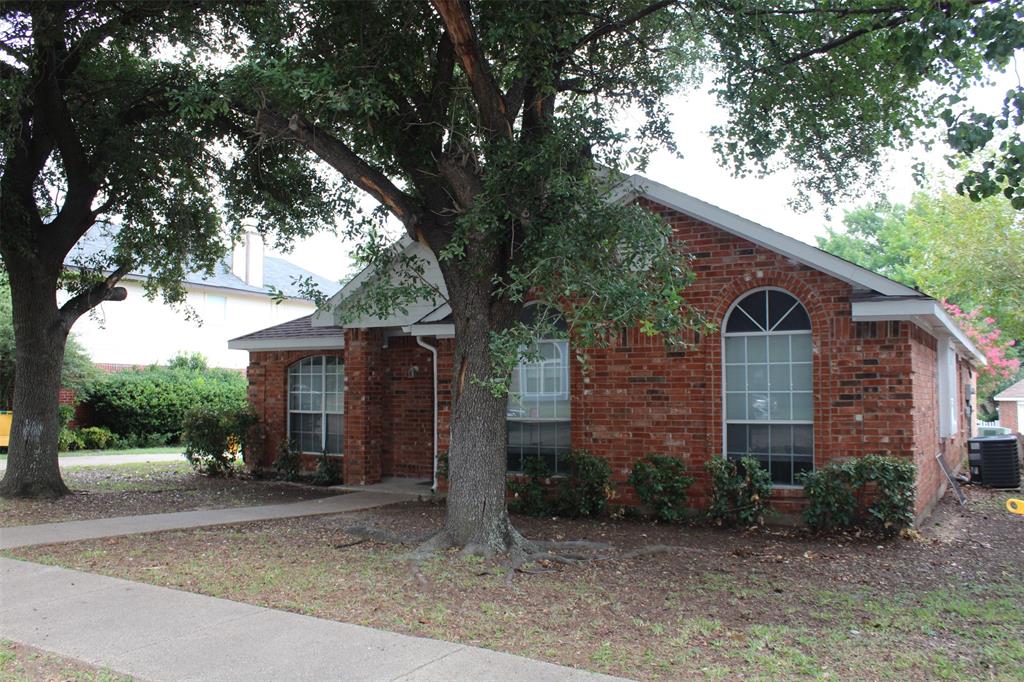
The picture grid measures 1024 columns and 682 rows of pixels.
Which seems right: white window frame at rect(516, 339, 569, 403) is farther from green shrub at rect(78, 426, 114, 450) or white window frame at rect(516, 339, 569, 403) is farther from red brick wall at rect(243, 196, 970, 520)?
green shrub at rect(78, 426, 114, 450)

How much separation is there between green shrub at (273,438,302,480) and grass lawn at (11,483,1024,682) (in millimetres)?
5120

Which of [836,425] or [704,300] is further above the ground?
[704,300]

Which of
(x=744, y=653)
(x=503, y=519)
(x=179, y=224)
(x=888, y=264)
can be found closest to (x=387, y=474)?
(x=179, y=224)

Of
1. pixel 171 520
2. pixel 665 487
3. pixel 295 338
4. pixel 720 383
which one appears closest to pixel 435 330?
pixel 295 338

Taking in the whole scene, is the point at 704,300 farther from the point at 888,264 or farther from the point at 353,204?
the point at 888,264

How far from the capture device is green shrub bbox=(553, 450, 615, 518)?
1080 cm

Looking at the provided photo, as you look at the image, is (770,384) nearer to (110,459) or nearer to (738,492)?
(738,492)

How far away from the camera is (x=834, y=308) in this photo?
32.3 feet

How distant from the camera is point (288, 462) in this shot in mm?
15406

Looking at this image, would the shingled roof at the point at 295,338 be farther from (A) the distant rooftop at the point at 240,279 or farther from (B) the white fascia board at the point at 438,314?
(A) the distant rooftop at the point at 240,279

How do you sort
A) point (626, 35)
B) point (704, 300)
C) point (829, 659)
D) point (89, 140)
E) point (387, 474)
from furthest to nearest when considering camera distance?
point (387, 474)
point (89, 140)
point (704, 300)
point (626, 35)
point (829, 659)

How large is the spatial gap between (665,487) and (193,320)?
82.2 ft

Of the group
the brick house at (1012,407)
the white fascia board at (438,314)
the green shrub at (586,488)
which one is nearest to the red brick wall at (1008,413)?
the brick house at (1012,407)

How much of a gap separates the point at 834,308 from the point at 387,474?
27.9 ft
